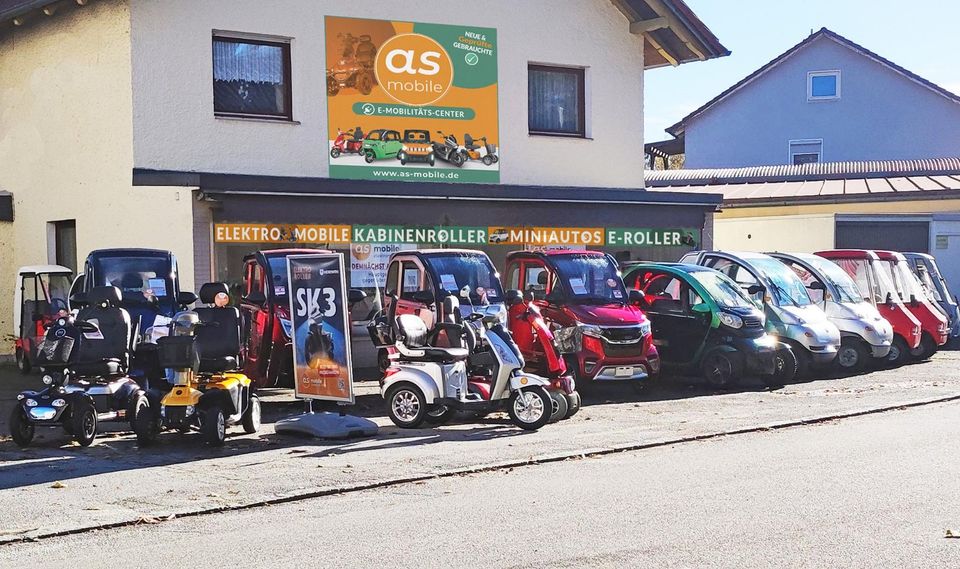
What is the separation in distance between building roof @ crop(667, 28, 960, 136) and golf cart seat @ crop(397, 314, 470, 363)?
3104cm

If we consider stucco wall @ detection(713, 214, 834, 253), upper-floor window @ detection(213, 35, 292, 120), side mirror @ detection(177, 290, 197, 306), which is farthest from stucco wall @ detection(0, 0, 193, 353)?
stucco wall @ detection(713, 214, 834, 253)

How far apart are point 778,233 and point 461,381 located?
2007 cm

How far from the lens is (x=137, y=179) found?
18.4m

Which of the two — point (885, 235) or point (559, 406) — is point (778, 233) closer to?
point (885, 235)

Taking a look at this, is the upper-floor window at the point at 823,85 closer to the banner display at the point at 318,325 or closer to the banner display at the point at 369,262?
the banner display at the point at 369,262

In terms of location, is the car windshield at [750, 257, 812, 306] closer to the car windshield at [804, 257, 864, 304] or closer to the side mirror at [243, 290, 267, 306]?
the car windshield at [804, 257, 864, 304]

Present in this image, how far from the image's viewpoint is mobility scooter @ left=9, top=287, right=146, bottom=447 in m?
11.8

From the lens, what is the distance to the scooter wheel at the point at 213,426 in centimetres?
1182

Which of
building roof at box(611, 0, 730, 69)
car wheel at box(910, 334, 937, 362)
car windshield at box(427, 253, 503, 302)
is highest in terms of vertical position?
building roof at box(611, 0, 730, 69)

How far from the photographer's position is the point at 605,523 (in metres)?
7.92

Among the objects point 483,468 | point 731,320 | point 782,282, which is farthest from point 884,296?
point 483,468

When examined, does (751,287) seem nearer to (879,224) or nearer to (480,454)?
(480,454)

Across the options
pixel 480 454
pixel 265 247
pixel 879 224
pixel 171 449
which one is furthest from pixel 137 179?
pixel 879 224

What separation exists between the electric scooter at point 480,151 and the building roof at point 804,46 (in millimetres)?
22778
